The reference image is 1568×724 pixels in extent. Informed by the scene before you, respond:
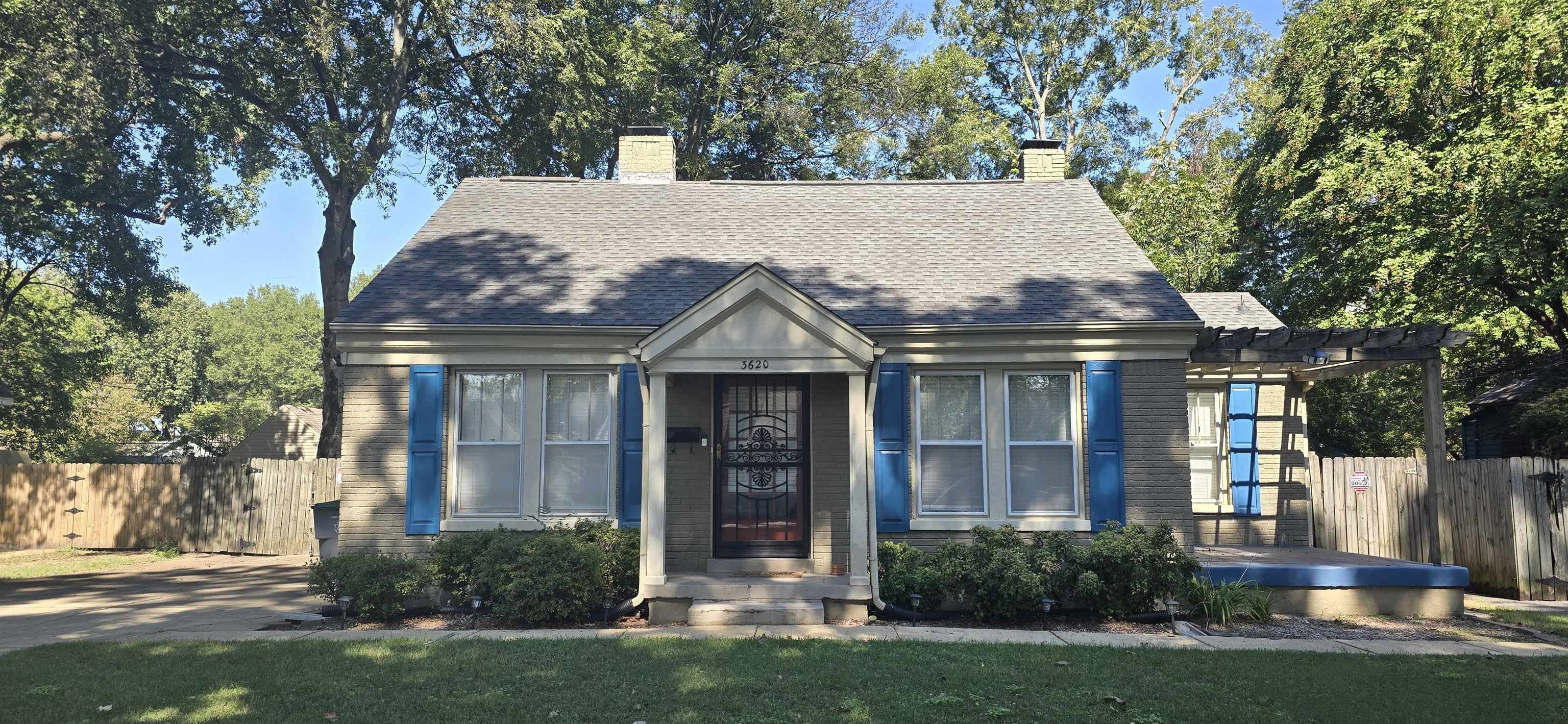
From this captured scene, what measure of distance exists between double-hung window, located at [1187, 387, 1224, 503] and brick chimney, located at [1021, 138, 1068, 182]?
13.2ft

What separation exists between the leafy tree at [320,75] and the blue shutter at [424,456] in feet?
31.3

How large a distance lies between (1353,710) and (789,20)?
938 inches

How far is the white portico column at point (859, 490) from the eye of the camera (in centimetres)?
931

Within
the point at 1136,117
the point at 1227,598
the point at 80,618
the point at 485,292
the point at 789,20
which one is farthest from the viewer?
the point at 1136,117

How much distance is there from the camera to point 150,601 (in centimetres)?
1165

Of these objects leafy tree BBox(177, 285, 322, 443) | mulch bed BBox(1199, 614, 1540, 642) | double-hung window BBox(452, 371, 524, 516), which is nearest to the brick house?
double-hung window BBox(452, 371, 524, 516)

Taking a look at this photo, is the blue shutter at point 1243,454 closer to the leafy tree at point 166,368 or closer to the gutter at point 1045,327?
the gutter at point 1045,327

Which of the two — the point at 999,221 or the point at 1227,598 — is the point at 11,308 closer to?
the point at 999,221

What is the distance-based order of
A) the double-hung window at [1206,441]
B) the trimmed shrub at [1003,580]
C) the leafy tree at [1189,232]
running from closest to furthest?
the trimmed shrub at [1003,580] → the double-hung window at [1206,441] → the leafy tree at [1189,232]

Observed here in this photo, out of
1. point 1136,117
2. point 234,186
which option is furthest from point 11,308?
point 1136,117

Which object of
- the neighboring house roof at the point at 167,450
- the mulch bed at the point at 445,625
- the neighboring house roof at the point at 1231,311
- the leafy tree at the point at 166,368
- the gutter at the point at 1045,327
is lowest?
the mulch bed at the point at 445,625

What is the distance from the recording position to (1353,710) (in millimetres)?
6082

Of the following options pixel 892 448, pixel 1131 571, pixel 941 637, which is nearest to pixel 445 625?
pixel 941 637

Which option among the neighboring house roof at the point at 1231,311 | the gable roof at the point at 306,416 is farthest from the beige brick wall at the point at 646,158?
the gable roof at the point at 306,416
